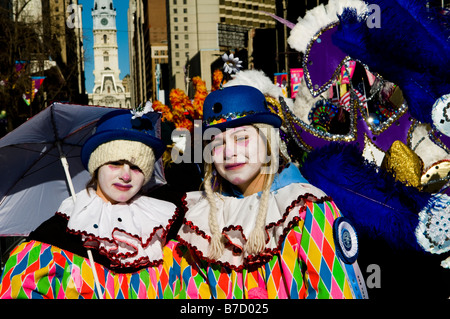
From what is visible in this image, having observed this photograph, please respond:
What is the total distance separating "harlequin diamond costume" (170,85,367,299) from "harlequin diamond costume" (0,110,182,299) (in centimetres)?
18

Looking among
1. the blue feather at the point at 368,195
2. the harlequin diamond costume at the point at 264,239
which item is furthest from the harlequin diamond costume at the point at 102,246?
the blue feather at the point at 368,195

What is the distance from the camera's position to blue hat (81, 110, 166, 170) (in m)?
3.10

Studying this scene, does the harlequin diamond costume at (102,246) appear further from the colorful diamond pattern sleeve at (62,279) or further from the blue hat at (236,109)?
the blue hat at (236,109)

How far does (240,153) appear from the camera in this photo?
2902 millimetres

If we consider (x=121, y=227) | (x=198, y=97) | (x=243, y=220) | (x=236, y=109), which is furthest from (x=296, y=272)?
(x=198, y=97)

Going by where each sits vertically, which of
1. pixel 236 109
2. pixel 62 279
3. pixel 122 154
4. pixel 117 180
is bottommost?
pixel 62 279

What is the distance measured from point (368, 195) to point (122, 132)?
4.69ft

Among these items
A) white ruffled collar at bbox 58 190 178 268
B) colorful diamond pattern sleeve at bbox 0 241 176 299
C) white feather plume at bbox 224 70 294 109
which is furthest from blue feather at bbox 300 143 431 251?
white feather plume at bbox 224 70 294 109

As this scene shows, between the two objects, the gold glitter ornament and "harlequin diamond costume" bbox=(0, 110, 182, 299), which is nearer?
"harlequin diamond costume" bbox=(0, 110, 182, 299)

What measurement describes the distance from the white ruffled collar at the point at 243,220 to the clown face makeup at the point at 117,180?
1.19 feet

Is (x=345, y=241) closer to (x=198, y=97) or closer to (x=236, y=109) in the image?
(x=236, y=109)

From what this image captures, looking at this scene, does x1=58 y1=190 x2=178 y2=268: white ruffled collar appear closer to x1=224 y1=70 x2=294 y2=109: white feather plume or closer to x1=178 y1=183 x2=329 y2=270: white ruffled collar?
x1=178 y1=183 x2=329 y2=270: white ruffled collar
